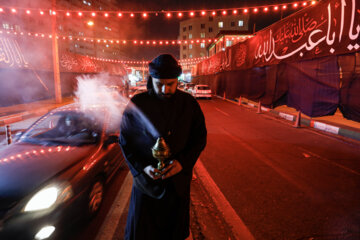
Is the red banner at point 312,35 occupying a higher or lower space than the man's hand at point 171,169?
higher

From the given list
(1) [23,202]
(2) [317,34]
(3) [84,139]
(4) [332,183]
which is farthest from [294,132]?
(1) [23,202]

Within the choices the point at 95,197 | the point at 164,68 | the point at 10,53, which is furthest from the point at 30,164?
the point at 10,53

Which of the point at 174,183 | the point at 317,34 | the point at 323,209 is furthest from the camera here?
the point at 317,34

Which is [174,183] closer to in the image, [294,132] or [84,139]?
[84,139]

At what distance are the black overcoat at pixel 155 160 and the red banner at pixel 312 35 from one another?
294 inches

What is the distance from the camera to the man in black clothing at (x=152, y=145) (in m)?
1.57

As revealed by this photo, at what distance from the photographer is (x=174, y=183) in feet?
5.14

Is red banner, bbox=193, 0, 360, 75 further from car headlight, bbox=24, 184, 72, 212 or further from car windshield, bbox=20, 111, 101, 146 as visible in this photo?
car headlight, bbox=24, 184, 72, 212

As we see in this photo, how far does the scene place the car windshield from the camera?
11.2 ft

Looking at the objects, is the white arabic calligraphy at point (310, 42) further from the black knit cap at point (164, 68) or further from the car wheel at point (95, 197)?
the car wheel at point (95, 197)

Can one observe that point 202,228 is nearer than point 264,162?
Yes

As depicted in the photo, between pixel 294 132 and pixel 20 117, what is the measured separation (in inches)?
509

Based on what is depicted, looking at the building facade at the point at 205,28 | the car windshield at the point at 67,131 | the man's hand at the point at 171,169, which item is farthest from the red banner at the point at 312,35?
the building facade at the point at 205,28

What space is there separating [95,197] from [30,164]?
922 millimetres
